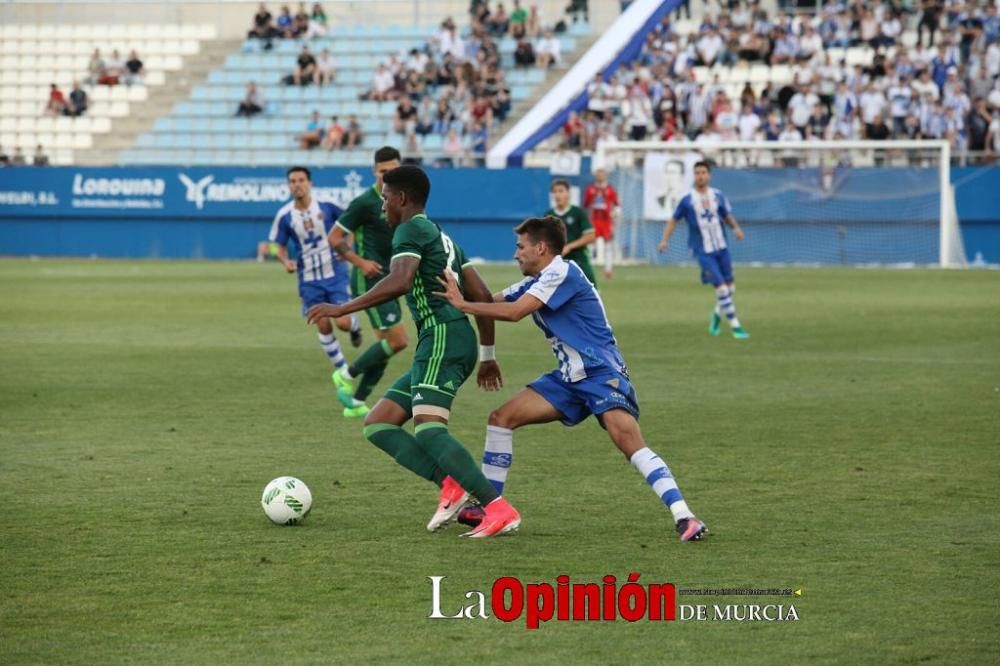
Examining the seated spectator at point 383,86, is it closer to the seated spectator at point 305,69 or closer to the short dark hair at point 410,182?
the seated spectator at point 305,69

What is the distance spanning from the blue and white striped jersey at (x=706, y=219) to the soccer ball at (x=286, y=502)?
13.9 meters

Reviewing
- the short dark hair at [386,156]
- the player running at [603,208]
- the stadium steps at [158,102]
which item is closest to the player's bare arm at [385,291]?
the short dark hair at [386,156]

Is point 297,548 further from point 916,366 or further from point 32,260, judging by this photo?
point 32,260

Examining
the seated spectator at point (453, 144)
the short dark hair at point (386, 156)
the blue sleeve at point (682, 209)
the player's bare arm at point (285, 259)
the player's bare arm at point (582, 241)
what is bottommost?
the seated spectator at point (453, 144)

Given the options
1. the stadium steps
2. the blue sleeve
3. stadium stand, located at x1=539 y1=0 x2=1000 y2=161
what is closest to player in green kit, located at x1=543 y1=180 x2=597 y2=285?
the blue sleeve

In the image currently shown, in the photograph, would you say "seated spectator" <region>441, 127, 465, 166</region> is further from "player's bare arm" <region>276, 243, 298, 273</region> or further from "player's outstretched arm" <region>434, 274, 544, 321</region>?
"player's outstretched arm" <region>434, 274, 544, 321</region>

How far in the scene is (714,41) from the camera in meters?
41.2

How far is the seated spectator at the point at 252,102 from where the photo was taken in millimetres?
45688

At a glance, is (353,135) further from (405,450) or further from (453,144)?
(405,450)

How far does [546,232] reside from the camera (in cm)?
825

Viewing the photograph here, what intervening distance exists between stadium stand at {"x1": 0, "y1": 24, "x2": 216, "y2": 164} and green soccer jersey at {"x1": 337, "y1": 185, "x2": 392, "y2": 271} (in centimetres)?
3488

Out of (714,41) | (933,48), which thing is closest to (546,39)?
(714,41)

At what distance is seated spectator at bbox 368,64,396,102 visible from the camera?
146 ft

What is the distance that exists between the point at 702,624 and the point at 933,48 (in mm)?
34400
